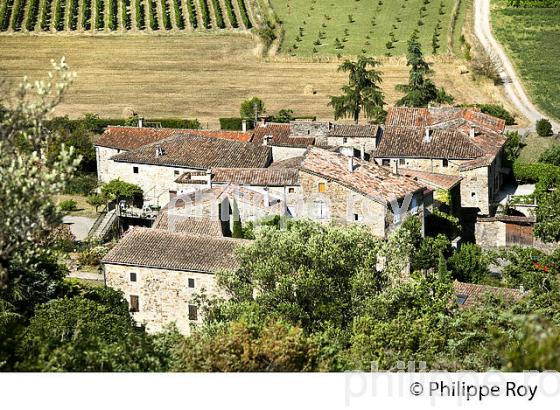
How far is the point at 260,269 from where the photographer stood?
92.1 feet

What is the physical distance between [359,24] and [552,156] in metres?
33.5

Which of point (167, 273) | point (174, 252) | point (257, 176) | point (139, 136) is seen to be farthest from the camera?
point (139, 136)

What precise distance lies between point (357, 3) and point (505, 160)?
38732 millimetres

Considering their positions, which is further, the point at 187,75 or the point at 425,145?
the point at 187,75

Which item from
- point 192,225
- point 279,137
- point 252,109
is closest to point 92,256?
point 192,225

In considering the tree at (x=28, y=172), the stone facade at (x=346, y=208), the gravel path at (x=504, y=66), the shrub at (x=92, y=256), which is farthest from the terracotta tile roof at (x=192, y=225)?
the gravel path at (x=504, y=66)

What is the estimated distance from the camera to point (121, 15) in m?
83.6

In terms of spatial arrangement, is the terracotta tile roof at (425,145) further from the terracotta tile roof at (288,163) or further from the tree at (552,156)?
the tree at (552,156)

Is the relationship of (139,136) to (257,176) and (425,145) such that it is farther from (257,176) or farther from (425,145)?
(425,145)

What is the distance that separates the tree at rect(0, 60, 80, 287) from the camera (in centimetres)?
1672

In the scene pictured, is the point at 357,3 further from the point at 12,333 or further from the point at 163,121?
the point at 12,333

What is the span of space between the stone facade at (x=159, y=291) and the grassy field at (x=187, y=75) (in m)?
28.0

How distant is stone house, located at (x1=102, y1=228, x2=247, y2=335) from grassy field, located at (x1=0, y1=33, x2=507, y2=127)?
2760 centimetres
